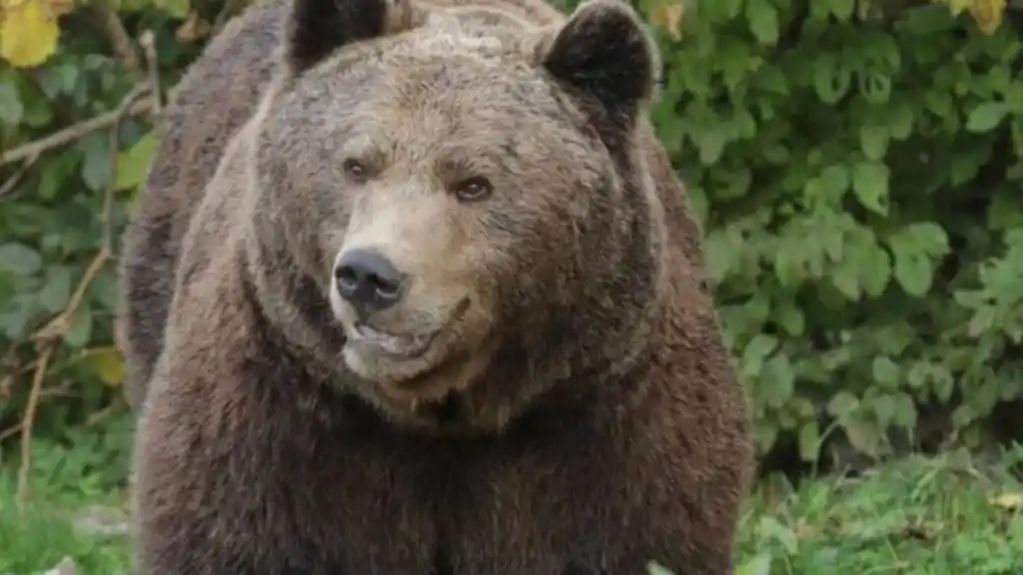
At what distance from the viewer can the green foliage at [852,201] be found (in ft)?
21.5

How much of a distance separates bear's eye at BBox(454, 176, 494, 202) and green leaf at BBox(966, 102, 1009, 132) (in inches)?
116

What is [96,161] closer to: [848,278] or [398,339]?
[848,278]

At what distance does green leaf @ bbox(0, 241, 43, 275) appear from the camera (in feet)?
23.7

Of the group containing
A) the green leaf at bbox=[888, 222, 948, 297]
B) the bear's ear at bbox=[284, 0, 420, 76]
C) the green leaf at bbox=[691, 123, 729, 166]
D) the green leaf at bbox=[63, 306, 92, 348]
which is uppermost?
the bear's ear at bbox=[284, 0, 420, 76]

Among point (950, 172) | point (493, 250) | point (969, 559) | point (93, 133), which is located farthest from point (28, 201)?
point (493, 250)

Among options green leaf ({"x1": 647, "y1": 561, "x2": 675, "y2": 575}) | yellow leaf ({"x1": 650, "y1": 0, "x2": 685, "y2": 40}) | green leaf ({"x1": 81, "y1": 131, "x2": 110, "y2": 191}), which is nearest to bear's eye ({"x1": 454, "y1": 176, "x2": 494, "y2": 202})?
green leaf ({"x1": 647, "y1": 561, "x2": 675, "y2": 575})

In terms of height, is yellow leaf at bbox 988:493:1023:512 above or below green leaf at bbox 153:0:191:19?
below

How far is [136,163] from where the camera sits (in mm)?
6832

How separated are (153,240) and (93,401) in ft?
6.62

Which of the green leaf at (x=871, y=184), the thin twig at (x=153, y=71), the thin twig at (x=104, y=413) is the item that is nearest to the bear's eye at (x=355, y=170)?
the green leaf at (x=871, y=184)

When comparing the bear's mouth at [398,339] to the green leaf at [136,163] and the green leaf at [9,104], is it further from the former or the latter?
the green leaf at [9,104]

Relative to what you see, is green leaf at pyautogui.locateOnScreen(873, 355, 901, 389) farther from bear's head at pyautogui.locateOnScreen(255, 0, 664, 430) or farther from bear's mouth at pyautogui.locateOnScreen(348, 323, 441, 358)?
bear's mouth at pyautogui.locateOnScreen(348, 323, 441, 358)

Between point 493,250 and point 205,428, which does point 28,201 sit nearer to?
point 205,428

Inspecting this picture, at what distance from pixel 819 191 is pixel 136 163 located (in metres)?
2.04
